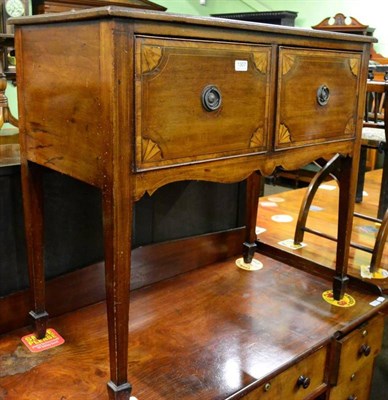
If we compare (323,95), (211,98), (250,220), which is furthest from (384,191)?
(211,98)

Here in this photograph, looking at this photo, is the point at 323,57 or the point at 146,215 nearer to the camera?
the point at 323,57

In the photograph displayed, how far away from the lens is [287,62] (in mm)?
1137

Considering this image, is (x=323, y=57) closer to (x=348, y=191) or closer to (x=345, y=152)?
(x=345, y=152)

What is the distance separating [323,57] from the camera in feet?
4.05

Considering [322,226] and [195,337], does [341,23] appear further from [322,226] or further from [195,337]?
[195,337]

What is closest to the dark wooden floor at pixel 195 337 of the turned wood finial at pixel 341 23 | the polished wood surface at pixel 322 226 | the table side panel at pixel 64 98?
the polished wood surface at pixel 322 226

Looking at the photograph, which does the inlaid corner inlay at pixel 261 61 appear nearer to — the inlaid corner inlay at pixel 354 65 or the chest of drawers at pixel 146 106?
the chest of drawers at pixel 146 106

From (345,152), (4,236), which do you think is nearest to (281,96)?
(345,152)

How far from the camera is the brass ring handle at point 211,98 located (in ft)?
3.18

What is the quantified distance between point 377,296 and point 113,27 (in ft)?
3.95

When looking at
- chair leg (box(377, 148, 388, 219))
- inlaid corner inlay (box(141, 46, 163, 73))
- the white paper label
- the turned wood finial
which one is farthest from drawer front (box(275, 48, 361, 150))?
the turned wood finial

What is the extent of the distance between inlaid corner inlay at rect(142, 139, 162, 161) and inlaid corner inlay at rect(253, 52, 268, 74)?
0.32 metres

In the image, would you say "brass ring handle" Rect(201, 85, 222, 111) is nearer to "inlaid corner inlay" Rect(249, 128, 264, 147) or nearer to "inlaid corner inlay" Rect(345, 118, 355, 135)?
"inlaid corner inlay" Rect(249, 128, 264, 147)

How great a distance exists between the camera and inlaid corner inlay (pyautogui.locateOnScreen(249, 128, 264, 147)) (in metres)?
1.11
